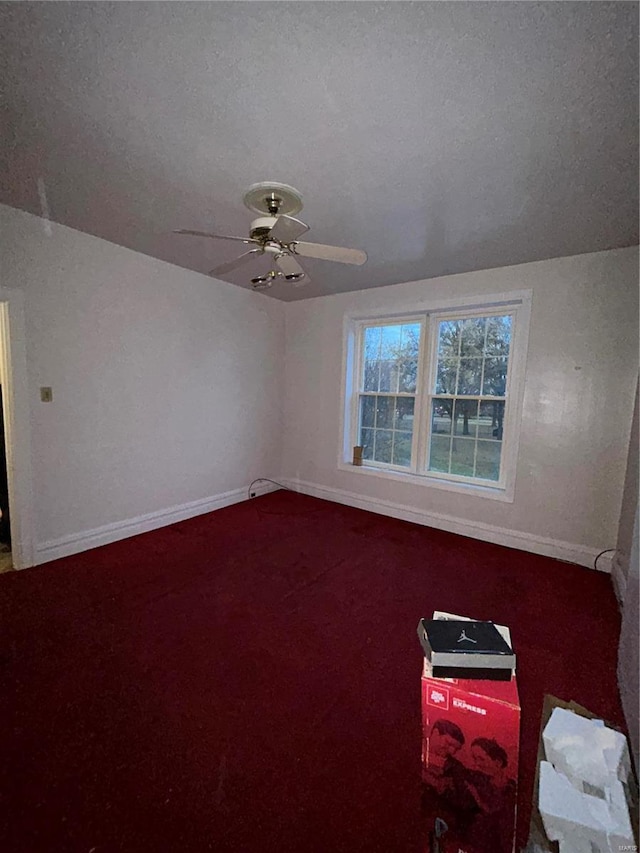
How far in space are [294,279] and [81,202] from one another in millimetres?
1440

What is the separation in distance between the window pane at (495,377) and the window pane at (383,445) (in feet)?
3.74

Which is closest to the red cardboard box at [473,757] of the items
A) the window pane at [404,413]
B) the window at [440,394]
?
the window at [440,394]

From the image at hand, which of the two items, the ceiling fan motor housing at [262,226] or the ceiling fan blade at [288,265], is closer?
the ceiling fan motor housing at [262,226]

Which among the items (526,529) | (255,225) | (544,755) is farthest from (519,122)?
(526,529)

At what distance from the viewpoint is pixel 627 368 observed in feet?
8.78

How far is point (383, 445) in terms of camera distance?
4141mm

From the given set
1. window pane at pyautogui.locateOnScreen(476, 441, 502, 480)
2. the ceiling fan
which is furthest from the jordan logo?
window pane at pyautogui.locateOnScreen(476, 441, 502, 480)

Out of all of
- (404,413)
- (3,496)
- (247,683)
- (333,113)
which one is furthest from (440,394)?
(3,496)

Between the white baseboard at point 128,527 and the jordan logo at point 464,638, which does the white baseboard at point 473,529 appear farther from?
the jordan logo at point 464,638

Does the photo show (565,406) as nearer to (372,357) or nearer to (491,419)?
(491,419)

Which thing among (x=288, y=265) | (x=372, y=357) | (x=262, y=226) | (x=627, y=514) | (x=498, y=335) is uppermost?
(x=262, y=226)

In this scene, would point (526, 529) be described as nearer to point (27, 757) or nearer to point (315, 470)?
point (315, 470)

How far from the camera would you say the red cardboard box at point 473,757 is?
97cm

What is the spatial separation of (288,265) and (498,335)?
227 cm
